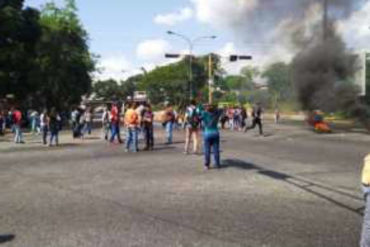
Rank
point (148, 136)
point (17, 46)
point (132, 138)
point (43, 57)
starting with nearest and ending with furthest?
1. point (132, 138)
2. point (148, 136)
3. point (17, 46)
4. point (43, 57)

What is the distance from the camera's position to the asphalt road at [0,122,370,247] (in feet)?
32.1

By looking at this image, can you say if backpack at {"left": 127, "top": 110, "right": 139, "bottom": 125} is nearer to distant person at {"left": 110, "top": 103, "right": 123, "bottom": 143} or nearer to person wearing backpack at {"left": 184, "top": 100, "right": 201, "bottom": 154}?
person wearing backpack at {"left": 184, "top": 100, "right": 201, "bottom": 154}

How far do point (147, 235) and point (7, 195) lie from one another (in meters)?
5.01

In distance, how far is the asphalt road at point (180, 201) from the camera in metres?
9.77

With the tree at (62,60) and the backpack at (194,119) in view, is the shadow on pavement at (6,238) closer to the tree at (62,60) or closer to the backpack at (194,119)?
the backpack at (194,119)

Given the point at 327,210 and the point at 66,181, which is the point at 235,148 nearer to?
the point at 66,181

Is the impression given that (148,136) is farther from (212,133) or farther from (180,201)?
(180,201)

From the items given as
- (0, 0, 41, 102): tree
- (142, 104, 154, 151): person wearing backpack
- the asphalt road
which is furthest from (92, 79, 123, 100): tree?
the asphalt road

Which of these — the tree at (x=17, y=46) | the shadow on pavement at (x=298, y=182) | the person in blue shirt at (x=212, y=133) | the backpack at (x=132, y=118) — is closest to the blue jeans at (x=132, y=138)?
the backpack at (x=132, y=118)

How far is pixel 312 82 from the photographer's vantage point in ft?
31.0

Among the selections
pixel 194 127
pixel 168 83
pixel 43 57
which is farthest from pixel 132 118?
pixel 168 83

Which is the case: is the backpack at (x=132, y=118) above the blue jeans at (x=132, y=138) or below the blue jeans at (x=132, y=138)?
above

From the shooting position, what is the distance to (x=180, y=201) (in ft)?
42.4

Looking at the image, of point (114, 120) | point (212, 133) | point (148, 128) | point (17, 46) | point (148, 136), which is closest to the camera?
point (212, 133)
